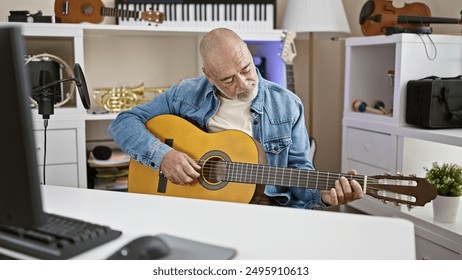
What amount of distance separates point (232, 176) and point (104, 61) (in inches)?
57.8

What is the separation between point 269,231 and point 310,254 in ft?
0.33

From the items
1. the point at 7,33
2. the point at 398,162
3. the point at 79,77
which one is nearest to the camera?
the point at 7,33

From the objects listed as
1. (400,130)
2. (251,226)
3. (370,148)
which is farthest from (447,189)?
(251,226)

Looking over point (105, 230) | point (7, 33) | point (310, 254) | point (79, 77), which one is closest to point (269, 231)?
point (310, 254)

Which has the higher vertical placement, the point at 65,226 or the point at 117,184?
the point at 65,226

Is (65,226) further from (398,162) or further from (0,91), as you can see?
(398,162)

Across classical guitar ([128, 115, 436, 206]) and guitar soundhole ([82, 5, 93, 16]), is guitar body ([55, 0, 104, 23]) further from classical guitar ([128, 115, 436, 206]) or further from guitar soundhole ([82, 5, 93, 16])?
classical guitar ([128, 115, 436, 206])

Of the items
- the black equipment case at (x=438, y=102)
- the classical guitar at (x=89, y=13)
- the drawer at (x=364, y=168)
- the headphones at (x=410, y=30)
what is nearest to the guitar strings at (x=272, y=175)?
the black equipment case at (x=438, y=102)

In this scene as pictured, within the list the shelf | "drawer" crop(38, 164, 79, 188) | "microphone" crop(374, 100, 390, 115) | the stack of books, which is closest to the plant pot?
"microphone" crop(374, 100, 390, 115)

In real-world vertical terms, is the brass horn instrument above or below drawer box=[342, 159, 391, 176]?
above

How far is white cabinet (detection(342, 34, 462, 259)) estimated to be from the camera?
1976 millimetres

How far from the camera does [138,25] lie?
2.49 metres

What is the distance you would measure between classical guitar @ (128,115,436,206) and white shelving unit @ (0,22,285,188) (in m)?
0.72
